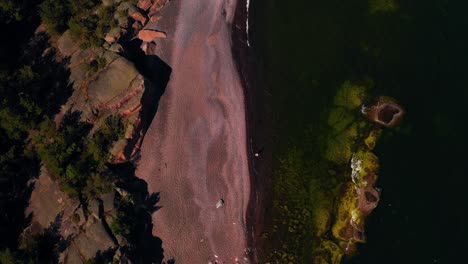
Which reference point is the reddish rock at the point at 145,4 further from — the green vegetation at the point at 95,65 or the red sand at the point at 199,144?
the green vegetation at the point at 95,65

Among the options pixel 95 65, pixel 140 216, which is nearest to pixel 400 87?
pixel 140 216

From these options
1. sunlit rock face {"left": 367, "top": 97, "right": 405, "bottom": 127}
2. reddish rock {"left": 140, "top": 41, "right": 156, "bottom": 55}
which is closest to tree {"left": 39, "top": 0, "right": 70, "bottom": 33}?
reddish rock {"left": 140, "top": 41, "right": 156, "bottom": 55}

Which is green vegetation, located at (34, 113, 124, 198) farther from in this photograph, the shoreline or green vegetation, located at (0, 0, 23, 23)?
the shoreline

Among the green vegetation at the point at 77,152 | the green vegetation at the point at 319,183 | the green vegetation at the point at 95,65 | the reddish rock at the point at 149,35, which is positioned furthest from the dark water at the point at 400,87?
the green vegetation at the point at 77,152

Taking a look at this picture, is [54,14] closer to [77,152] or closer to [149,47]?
[149,47]

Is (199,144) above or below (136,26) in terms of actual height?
below

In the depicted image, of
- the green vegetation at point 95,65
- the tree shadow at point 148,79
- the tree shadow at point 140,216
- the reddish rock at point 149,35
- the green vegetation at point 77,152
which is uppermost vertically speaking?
the reddish rock at point 149,35

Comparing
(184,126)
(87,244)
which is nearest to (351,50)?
(184,126)

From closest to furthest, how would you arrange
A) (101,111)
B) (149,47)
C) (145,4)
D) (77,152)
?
(77,152), (101,111), (149,47), (145,4)
